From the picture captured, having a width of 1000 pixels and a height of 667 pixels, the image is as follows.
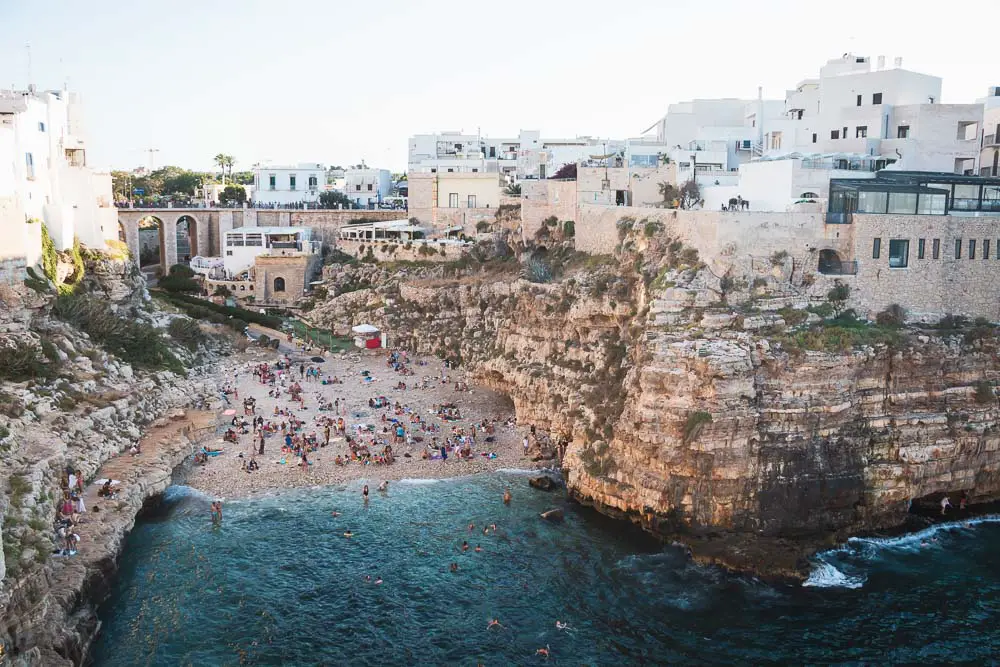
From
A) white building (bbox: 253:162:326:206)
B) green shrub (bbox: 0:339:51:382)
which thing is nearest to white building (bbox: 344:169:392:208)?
white building (bbox: 253:162:326:206)

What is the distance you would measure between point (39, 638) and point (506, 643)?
41.6ft

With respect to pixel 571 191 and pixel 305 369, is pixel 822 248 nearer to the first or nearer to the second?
pixel 571 191

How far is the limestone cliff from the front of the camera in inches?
959

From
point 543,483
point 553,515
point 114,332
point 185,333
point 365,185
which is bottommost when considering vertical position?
point 553,515

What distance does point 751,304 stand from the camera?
35.3 m

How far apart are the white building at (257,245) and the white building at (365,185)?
1252 centimetres

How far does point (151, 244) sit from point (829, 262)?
75337mm

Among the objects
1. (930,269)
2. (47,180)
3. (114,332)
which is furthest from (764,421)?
(47,180)

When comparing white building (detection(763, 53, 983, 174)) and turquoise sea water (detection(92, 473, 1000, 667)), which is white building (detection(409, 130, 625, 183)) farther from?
turquoise sea water (detection(92, 473, 1000, 667))

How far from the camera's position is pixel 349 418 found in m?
45.8

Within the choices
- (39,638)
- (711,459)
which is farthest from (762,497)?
(39,638)

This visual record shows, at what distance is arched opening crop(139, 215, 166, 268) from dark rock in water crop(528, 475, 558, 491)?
54.4 metres

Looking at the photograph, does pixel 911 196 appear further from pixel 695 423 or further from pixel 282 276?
pixel 282 276

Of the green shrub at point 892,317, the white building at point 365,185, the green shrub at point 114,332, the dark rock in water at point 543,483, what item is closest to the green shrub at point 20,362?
the green shrub at point 114,332
